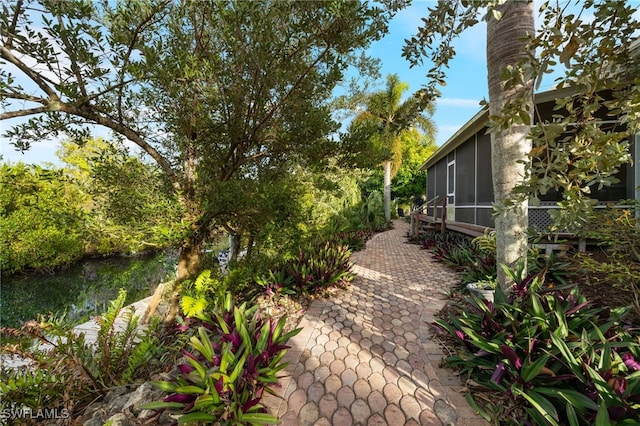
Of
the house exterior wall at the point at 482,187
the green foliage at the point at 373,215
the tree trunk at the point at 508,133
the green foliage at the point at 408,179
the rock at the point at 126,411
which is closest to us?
the rock at the point at 126,411

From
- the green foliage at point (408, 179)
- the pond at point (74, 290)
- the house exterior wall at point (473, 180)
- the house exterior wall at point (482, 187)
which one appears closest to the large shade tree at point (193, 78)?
the pond at point (74, 290)

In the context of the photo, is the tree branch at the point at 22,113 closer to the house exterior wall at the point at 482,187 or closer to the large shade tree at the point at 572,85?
the large shade tree at the point at 572,85

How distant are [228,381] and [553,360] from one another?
2.53 meters

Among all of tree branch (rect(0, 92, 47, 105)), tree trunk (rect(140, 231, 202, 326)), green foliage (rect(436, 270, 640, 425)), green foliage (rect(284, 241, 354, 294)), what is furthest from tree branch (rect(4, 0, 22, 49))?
green foliage (rect(436, 270, 640, 425))

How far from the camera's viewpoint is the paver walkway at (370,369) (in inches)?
81.0

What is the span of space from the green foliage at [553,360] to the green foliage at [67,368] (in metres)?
3.22

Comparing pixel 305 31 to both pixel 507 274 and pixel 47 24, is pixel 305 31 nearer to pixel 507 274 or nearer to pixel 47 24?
pixel 47 24

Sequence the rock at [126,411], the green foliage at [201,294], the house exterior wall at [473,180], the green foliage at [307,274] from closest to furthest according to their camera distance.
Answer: the rock at [126,411], the green foliage at [201,294], the green foliage at [307,274], the house exterior wall at [473,180]

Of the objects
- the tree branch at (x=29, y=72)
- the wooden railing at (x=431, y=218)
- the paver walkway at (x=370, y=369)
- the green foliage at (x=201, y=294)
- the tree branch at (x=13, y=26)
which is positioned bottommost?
the paver walkway at (x=370, y=369)

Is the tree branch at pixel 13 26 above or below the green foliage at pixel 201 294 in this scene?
above

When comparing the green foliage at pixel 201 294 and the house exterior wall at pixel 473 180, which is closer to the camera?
the green foliage at pixel 201 294

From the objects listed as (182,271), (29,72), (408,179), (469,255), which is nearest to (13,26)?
(29,72)

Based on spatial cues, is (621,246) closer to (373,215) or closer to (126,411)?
(126,411)

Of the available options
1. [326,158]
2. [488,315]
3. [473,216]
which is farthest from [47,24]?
[473,216]
